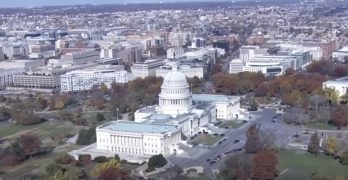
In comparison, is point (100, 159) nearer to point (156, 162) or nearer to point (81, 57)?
point (156, 162)

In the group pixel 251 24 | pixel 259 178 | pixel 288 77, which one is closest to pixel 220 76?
pixel 288 77

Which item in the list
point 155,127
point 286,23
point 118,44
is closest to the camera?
point 155,127

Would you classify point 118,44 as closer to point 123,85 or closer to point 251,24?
point 123,85

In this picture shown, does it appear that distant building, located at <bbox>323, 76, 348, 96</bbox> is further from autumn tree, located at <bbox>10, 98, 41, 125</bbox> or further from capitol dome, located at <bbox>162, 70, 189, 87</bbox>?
autumn tree, located at <bbox>10, 98, 41, 125</bbox>

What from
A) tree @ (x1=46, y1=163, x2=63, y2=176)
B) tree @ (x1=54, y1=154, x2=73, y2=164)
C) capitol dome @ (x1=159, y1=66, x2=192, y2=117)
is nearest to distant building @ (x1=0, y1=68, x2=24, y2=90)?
capitol dome @ (x1=159, y1=66, x2=192, y2=117)

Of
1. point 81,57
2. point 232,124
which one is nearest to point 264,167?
point 232,124

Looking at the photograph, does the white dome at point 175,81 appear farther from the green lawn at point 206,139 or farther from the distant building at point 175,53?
the distant building at point 175,53
